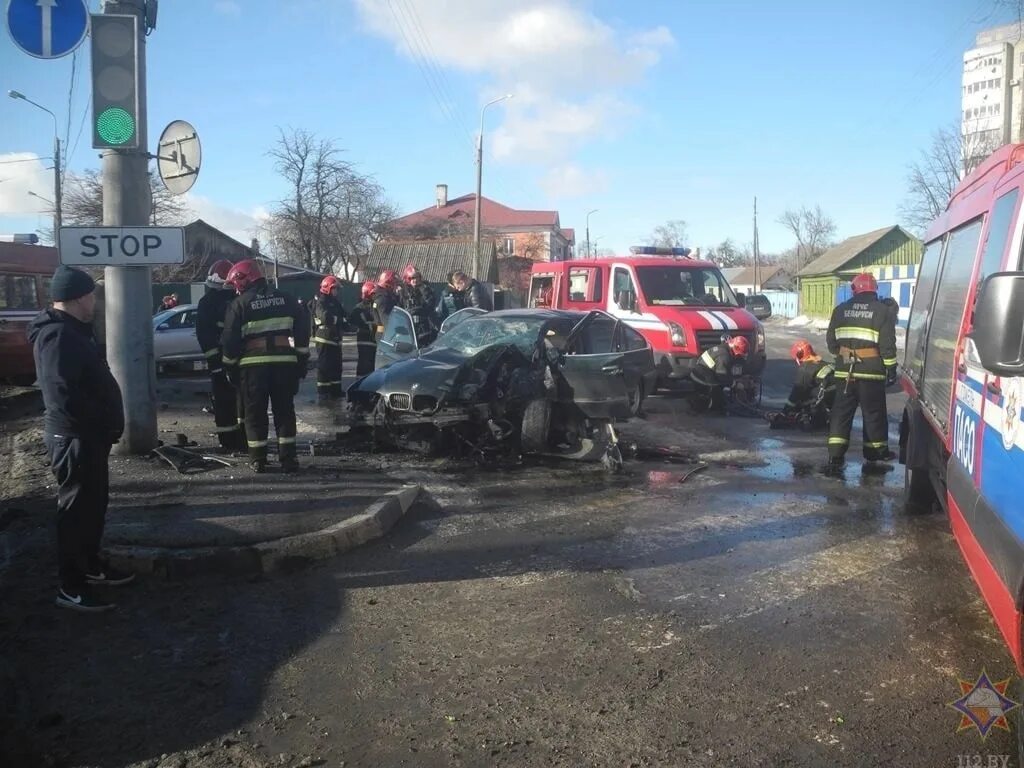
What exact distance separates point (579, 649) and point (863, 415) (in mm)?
4872

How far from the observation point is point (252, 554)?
5.08m

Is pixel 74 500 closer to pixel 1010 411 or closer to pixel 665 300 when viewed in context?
pixel 1010 411

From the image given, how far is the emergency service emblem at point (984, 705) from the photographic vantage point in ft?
10.6

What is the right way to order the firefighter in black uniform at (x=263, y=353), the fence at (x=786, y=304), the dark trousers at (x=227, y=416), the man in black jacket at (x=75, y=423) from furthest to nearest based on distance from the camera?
1. the fence at (x=786, y=304)
2. the dark trousers at (x=227, y=416)
3. the firefighter in black uniform at (x=263, y=353)
4. the man in black jacket at (x=75, y=423)

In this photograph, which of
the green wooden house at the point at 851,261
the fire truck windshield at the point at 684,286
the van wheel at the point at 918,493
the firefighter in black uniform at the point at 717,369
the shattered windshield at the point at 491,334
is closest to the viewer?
the van wheel at the point at 918,493

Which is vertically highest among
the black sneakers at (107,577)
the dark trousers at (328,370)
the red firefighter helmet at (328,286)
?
the red firefighter helmet at (328,286)

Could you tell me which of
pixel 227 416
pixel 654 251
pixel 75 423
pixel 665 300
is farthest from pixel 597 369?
pixel 654 251

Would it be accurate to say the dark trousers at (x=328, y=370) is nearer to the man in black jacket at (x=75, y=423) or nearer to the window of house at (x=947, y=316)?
the man in black jacket at (x=75, y=423)

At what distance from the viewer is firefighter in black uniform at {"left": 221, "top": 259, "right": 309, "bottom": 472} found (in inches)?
275

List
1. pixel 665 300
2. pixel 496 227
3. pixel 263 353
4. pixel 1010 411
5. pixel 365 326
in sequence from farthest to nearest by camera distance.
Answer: pixel 496 227
pixel 665 300
pixel 365 326
pixel 263 353
pixel 1010 411

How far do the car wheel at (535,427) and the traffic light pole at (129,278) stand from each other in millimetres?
3467

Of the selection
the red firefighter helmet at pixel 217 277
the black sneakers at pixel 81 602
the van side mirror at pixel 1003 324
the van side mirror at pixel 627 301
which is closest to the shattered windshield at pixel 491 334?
the red firefighter helmet at pixel 217 277

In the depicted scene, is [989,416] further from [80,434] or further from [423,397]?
[423,397]

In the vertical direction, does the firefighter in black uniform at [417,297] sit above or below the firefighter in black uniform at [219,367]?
above
